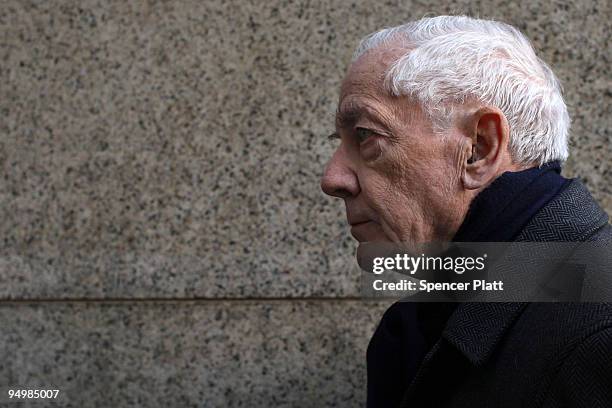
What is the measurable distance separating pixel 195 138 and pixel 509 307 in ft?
5.94

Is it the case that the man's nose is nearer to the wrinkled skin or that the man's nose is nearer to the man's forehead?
the wrinkled skin

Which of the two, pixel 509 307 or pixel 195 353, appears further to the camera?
pixel 195 353

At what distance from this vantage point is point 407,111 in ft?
6.73

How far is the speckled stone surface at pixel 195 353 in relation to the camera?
3.09m

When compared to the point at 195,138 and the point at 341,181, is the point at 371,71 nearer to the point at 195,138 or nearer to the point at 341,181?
the point at 341,181

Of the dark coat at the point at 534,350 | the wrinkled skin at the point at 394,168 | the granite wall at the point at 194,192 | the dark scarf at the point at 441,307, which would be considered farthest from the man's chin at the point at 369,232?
the granite wall at the point at 194,192

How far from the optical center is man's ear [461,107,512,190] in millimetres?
1987

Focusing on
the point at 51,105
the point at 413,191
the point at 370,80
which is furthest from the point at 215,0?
the point at 413,191

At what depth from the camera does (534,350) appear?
166 centimetres

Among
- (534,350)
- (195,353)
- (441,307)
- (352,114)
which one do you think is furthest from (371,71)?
(195,353)

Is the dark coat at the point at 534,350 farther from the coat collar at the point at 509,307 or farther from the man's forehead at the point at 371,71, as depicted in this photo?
the man's forehead at the point at 371,71

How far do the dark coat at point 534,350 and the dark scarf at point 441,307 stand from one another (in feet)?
0.13

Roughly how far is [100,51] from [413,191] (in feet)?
6.13

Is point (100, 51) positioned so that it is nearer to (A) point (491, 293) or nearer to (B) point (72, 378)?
(B) point (72, 378)
